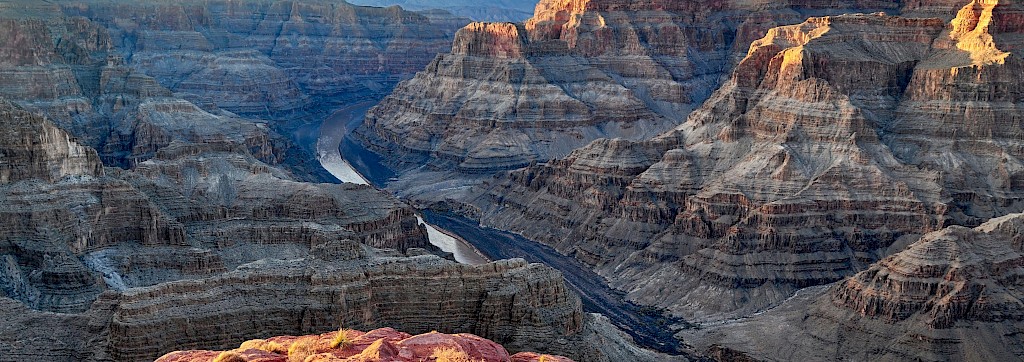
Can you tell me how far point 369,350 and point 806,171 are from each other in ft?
265

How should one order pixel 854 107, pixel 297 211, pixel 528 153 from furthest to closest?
pixel 528 153 < pixel 854 107 < pixel 297 211

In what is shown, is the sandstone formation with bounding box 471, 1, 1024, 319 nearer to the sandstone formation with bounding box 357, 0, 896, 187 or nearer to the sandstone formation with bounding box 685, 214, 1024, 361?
the sandstone formation with bounding box 685, 214, 1024, 361

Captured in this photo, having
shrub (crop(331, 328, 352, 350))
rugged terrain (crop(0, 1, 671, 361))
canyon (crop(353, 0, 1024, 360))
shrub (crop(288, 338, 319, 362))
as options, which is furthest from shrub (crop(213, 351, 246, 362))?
canyon (crop(353, 0, 1024, 360))

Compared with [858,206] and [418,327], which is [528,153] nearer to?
[858,206]

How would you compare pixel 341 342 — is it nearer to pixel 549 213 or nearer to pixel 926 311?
pixel 926 311

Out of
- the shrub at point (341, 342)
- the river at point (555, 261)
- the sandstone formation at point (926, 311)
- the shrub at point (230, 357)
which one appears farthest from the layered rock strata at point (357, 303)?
the river at point (555, 261)

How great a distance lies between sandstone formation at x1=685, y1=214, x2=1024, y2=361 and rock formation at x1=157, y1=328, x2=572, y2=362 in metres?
46.7

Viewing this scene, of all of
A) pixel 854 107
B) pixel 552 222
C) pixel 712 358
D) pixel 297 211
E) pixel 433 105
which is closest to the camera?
pixel 712 358

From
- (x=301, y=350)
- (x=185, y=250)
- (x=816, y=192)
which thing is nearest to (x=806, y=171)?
(x=816, y=192)

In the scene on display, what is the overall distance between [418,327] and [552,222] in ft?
222

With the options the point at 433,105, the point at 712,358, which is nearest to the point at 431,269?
the point at 712,358

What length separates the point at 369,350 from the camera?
124 feet

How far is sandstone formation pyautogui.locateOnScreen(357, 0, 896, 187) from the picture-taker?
16838cm

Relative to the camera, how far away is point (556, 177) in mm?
133875
